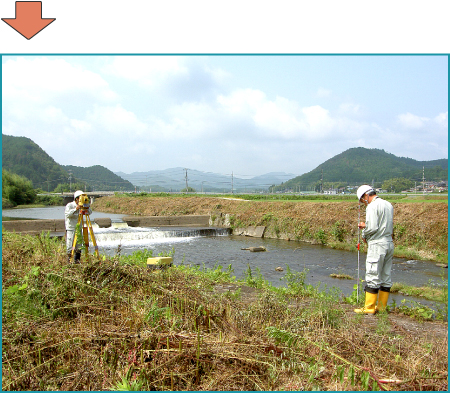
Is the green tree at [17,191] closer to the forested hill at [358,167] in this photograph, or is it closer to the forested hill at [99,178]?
the forested hill at [99,178]

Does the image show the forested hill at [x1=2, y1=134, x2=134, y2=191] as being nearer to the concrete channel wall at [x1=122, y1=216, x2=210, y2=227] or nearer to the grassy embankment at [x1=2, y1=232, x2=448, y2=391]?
the concrete channel wall at [x1=122, y1=216, x2=210, y2=227]

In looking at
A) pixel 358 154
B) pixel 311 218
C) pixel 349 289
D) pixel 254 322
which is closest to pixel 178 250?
pixel 311 218

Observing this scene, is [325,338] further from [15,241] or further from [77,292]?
[15,241]

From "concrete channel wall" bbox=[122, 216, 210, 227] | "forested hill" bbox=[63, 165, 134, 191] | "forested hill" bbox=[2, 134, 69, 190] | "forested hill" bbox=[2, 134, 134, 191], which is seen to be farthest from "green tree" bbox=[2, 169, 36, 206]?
"forested hill" bbox=[63, 165, 134, 191]

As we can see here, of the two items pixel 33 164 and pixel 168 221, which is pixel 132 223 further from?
pixel 33 164

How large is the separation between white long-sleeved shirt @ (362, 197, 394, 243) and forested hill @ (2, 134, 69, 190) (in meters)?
70.7

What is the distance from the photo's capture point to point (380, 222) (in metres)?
5.27

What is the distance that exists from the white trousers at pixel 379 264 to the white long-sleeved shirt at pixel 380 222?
98 mm

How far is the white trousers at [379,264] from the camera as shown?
17.2 ft

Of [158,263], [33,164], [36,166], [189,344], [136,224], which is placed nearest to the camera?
[189,344]

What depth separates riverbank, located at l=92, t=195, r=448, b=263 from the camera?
49.1ft

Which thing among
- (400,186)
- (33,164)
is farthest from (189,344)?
(33,164)

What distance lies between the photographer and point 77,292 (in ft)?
15.9

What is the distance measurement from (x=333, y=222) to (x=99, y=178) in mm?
102102
